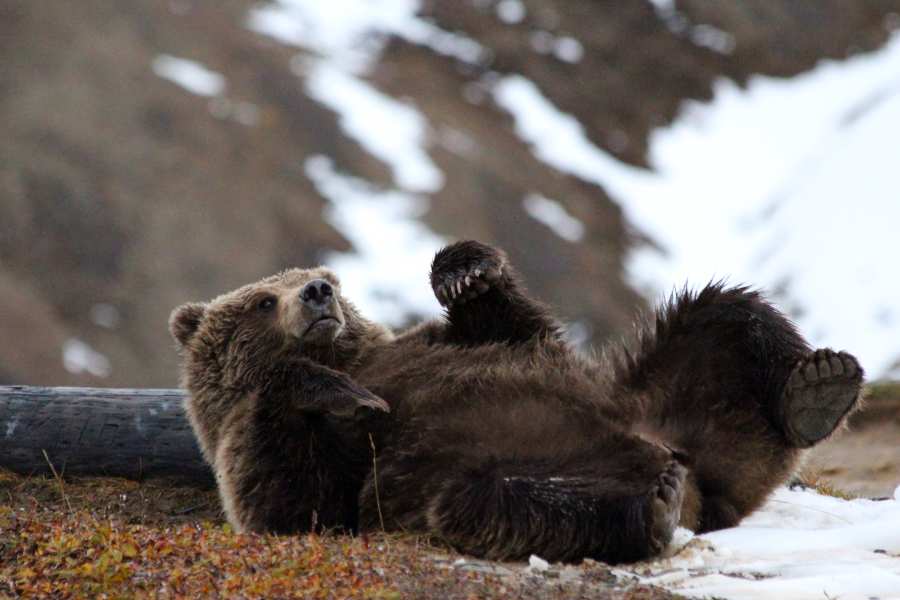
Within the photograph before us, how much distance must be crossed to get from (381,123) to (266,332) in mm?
29093

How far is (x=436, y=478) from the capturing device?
5707 mm

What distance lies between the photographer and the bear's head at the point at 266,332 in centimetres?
665

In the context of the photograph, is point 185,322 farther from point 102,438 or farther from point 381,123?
point 381,123

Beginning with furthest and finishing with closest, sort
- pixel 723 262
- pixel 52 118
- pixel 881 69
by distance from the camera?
pixel 881 69 → pixel 52 118 → pixel 723 262

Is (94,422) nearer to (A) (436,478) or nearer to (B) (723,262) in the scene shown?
(A) (436,478)

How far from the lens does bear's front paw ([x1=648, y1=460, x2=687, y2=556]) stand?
5266 mm

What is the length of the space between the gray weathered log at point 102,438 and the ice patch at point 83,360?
18572 mm

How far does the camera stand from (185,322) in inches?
289

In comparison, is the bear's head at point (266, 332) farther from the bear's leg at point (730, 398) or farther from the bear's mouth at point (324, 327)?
the bear's leg at point (730, 398)

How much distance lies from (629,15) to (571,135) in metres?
7.29

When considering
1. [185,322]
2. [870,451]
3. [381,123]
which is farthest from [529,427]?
[381,123]

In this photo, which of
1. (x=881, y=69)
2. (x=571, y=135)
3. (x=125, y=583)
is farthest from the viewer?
(x=571, y=135)

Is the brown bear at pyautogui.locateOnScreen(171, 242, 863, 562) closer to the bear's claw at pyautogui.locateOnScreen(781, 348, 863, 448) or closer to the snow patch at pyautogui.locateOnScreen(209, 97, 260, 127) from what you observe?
the bear's claw at pyautogui.locateOnScreen(781, 348, 863, 448)

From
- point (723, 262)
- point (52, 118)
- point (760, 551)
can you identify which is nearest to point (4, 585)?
point (760, 551)
